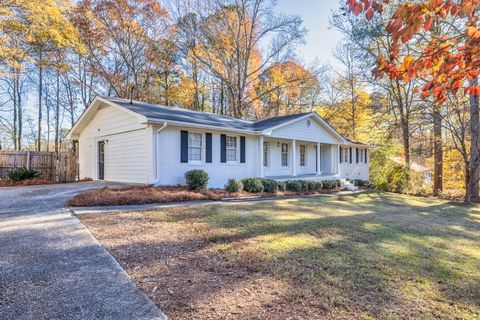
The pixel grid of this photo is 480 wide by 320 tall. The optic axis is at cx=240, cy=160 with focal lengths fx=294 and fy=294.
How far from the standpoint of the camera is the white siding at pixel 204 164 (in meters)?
10.8

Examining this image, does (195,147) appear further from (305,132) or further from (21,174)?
(21,174)

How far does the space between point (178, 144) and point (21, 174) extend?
25.1 feet

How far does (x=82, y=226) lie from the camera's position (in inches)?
209

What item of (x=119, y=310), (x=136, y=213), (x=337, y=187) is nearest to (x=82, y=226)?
(x=136, y=213)

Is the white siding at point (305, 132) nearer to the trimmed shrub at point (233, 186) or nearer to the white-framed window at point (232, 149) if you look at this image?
the white-framed window at point (232, 149)

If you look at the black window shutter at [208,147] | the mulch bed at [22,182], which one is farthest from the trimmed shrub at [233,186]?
the mulch bed at [22,182]

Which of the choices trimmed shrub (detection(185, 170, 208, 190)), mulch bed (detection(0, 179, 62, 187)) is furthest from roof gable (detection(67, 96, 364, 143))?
mulch bed (detection(0, 179, 62, 187))

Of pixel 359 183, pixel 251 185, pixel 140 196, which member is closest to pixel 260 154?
pixel 251 185

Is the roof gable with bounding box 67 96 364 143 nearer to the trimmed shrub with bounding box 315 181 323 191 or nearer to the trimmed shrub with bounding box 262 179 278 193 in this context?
the trimmed shrub with bounding box 262 179 278 193

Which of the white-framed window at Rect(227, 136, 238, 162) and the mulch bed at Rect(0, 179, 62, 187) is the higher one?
the white-framed window at Rect(227, 136, 238, 162)

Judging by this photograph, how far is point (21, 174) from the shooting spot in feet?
42.7

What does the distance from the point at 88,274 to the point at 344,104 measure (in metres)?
27.6

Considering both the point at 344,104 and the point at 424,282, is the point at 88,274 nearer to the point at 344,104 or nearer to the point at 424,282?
the point at 424,282

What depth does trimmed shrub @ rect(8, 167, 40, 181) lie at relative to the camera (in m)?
12.9
